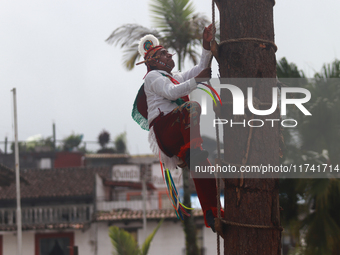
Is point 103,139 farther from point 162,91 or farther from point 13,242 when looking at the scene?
point 162,91

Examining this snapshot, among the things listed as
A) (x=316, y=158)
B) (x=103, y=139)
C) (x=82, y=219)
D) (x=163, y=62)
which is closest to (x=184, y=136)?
(x=163, y=62)

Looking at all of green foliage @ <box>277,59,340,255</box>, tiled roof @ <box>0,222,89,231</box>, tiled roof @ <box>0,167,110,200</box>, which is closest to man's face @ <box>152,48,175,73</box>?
green foliage @ <box>277,59,340,255</box>

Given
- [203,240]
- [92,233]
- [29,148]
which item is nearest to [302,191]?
[203,240]

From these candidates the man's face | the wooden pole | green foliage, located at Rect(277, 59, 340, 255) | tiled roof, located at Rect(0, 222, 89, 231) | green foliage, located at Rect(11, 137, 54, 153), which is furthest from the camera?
green foliage, located at Rect(11, 137, 54, 153)

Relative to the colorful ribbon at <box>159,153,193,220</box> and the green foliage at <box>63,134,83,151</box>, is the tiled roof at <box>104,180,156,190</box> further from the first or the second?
the colorful ribbon at <box>159,153,193,220</box>

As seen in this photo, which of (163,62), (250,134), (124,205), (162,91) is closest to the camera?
(250,134)

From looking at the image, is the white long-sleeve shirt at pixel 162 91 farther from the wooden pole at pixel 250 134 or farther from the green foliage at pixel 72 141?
the green foliage at pixel 72 141

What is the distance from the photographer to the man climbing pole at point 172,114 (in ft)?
10.7

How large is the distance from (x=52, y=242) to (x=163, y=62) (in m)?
23.2

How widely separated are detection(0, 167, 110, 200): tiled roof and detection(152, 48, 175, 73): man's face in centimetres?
2298

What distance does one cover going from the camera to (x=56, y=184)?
90.4ft

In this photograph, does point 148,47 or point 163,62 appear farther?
point 148,47

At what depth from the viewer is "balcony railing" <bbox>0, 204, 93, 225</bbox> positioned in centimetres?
2526

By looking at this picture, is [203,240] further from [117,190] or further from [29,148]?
[29,148]
